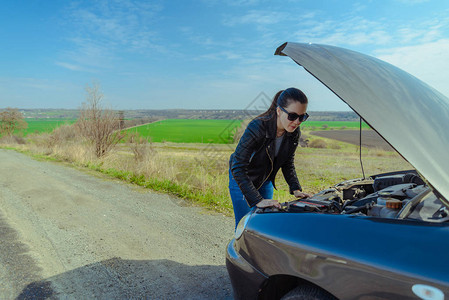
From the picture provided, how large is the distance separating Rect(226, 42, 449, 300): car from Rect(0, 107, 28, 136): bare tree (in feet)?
178

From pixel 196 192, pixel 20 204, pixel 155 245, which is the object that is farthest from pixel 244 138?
pixel 20 204

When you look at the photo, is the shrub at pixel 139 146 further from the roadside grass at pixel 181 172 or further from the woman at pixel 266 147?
the woman at pixel 266 147

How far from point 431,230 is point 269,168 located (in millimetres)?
1719

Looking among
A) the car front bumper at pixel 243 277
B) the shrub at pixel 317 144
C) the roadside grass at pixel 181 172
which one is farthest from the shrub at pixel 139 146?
the shrub at pixel 317 144

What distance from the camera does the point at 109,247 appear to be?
4168 mm

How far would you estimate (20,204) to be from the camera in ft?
20.6

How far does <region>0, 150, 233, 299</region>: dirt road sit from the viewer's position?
312 cm

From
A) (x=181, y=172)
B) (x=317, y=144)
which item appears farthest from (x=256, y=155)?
(x=317, y=144)

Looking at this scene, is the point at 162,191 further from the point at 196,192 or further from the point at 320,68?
the point at 320,68

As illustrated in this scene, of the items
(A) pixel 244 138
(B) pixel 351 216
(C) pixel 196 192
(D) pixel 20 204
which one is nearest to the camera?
(B) pixel 351 216

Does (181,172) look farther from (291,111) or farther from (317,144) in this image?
(317,144)

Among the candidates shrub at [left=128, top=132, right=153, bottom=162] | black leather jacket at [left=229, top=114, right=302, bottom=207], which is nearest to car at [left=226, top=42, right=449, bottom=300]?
black leather jacket at [left=229, top=114, right=302, bottom=207]

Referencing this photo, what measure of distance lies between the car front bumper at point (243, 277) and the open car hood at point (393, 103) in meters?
1.08

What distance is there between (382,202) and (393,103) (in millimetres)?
868
